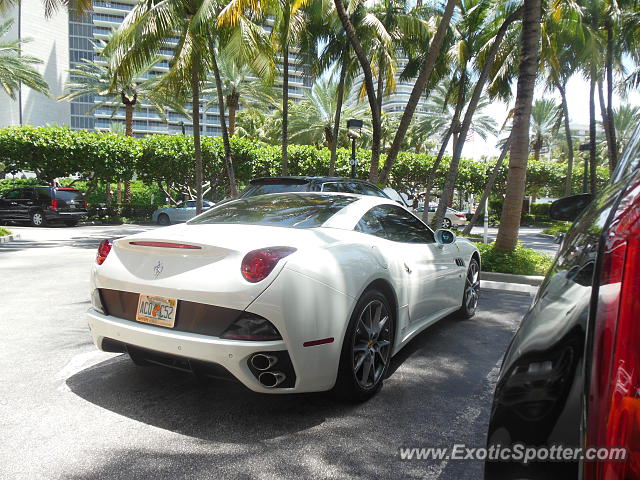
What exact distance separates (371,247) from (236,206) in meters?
1.35

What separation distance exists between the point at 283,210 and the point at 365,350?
1.28 metres

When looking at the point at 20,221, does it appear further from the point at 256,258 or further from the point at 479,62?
the point at 256,258

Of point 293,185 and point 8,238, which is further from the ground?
point 293,185

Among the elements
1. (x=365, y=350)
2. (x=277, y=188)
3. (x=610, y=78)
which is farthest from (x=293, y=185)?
(x=610, y=78)

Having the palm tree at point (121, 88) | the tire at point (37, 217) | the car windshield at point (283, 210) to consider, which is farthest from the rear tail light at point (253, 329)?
the palm tree at point (121, 88)

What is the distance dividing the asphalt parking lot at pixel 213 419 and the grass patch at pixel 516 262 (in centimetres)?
428

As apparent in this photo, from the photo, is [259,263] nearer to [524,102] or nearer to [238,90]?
[524,102]

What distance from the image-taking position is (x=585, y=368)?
1.09 meters

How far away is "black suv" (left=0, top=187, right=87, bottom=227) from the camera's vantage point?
21.2 m

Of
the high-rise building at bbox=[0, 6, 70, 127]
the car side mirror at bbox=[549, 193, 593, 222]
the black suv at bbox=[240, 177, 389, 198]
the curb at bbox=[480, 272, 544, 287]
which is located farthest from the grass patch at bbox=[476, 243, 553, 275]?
the high-rise building at bbox=[0, 6, 70, 127]

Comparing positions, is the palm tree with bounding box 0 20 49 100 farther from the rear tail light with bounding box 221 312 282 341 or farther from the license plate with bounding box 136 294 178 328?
the rear tail light with bounding box 221 312 282 341

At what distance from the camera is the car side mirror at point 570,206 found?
10.1 ft

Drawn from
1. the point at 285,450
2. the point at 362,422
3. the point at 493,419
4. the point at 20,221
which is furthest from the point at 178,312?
the point at 20,221

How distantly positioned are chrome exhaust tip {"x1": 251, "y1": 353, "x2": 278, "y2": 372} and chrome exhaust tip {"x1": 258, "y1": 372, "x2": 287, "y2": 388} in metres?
0.05
